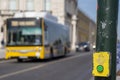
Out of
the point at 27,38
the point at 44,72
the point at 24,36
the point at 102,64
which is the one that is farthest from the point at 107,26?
the point at 24,36

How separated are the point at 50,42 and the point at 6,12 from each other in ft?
187

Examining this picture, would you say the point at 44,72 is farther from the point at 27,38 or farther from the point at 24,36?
the point at 24,36

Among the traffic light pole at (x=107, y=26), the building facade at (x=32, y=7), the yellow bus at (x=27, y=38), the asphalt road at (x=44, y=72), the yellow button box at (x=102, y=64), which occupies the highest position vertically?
the building facade at (x=32, y=7)

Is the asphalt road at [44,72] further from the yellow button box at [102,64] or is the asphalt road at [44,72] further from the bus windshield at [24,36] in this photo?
the yellow button box at [102,64]

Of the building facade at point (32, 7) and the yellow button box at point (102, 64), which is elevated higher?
the building facade at point (32, 7)

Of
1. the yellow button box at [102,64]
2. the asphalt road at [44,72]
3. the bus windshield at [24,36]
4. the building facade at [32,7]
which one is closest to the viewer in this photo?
the yellow button box at [102,64]

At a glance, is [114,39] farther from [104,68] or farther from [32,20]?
[32,20]

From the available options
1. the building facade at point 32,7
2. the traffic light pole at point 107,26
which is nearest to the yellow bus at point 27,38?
the traffic light pole at point 107,26

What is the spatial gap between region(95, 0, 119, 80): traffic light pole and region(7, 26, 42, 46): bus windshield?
82.1 ft

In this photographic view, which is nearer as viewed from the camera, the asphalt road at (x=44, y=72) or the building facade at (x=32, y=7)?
the asphalt road at (x=44, y=72)

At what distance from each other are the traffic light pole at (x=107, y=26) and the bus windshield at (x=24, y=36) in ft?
82.1

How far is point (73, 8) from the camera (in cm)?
10244

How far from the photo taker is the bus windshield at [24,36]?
97.6 ft

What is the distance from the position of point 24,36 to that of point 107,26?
2550cm
